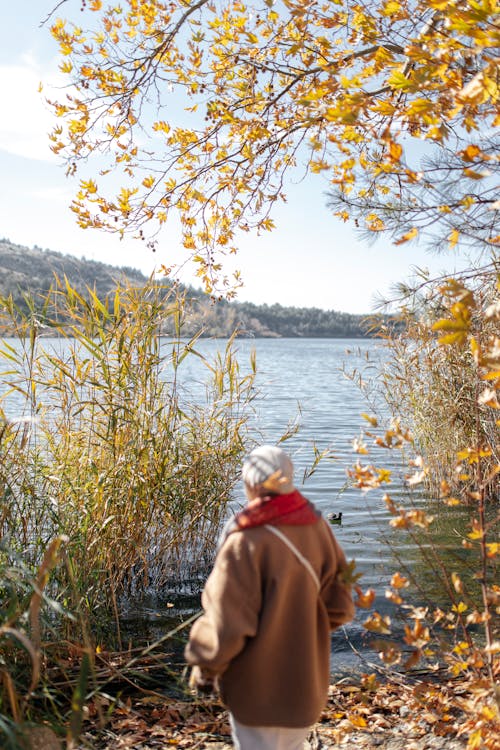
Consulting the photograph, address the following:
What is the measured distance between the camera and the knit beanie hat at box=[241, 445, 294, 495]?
89.9 inches

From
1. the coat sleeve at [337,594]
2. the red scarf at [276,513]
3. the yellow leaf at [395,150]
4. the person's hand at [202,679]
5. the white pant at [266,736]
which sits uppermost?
the yellow leaf at [395,150]

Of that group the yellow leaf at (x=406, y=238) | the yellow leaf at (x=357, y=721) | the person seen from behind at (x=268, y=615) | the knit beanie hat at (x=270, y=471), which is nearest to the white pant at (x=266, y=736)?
the person seen from behind at (x=268, y=615)

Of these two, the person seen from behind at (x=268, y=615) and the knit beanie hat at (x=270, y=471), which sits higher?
the knit beanie hat at (x=270, y=471)

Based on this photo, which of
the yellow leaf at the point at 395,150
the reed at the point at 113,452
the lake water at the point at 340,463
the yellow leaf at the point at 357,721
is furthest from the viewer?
the lake water at the point at 340,463

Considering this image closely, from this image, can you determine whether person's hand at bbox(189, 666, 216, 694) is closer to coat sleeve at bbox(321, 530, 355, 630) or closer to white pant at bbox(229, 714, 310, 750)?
white pant at bbox(229, 714, 310, 750)

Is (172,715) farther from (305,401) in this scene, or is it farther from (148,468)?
(305,401)

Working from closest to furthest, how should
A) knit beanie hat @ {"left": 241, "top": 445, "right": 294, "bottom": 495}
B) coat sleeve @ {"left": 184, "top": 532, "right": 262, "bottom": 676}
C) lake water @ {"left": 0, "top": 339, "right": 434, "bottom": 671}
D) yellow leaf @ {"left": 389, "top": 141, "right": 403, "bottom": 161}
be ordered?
coat sleeve @ {"left": 184, "top": 532, "right": 262, "bottom": 676} < knit beanie hat @ {"left": 241, "top": 445, "right": 294, "bottom": 495} < yellow leaf @ {"left": 389, "top": 141, "right": 403, "bottom": 161} < lake water @ {"left": 0, "top": 339, "right": 434, "bottom": 671}

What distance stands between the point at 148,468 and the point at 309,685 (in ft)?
10.7

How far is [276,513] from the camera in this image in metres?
2.28

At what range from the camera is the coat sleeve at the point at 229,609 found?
7.12 ft

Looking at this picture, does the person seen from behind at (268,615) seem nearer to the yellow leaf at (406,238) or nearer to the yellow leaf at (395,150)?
the yellow leaf at (406,238)

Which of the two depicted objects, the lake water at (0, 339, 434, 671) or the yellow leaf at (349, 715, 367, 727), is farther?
the lake water at (0, 339, 434, 671)

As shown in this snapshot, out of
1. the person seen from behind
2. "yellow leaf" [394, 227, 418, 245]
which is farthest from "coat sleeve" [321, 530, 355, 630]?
"yellow leaf" [394, 227, 418, 245]

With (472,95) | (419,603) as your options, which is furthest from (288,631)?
(419,603)
